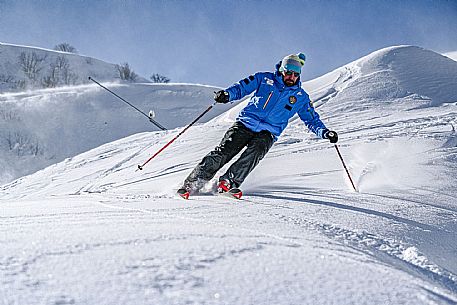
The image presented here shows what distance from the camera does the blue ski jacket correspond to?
15.1 feet

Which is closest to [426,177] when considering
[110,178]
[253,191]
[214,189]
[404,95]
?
[253,191]

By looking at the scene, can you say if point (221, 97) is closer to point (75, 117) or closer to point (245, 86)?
point (245, 86)

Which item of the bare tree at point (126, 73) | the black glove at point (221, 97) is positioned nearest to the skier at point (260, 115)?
the black glove at point (221, 97)

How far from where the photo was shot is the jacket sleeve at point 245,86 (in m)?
4.71

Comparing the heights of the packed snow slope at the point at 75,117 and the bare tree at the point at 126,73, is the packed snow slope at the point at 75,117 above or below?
below

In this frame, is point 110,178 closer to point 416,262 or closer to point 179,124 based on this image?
point 416,262

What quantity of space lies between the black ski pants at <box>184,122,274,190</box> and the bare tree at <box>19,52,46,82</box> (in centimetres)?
4188

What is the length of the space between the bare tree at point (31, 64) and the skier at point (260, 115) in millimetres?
41708

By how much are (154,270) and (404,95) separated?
10832 millimetres

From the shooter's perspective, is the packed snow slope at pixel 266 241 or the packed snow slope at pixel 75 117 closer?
the packed snow slope at pixel 266 241

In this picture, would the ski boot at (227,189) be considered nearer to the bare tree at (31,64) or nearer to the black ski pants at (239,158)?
the black ski pants at (239,158)

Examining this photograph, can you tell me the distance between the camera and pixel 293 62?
4.64 meters

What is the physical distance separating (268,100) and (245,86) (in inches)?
13.9

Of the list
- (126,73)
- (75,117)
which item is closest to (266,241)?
(75,117)
